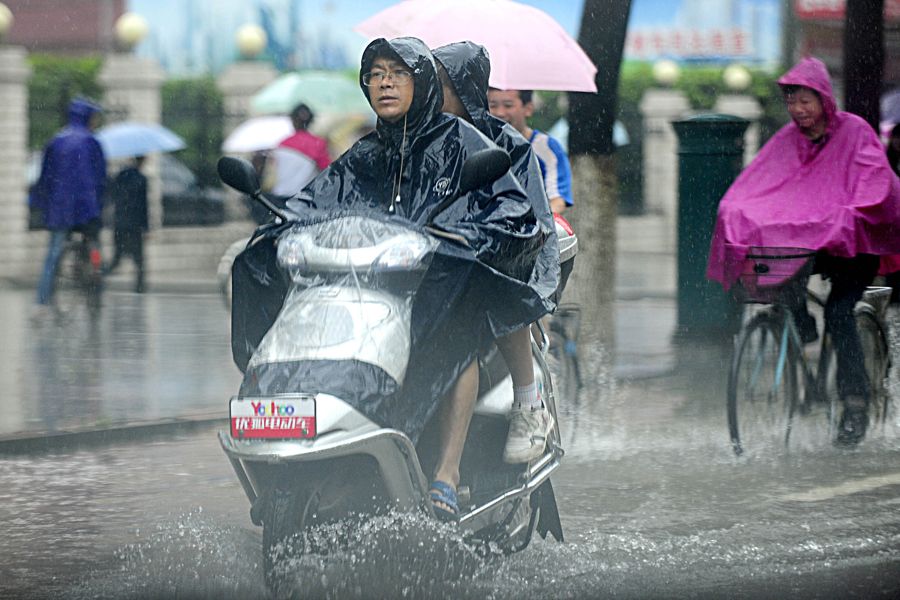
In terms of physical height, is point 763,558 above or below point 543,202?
below

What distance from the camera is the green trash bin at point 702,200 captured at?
492 inches

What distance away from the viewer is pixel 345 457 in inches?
181

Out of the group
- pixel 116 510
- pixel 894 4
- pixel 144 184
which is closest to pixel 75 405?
pixel 116 510

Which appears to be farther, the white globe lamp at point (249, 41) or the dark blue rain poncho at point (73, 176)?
the white globe lamp at point (249, 41)

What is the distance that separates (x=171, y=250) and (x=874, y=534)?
53.2 feet

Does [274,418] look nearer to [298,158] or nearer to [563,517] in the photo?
[563,517]

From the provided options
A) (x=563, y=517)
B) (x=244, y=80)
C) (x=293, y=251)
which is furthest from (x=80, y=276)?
(x=244, y=80)

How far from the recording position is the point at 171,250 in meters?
21.4

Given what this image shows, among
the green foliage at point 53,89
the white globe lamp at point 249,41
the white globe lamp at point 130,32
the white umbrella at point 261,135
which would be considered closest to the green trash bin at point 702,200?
the white umbrella at point 261,135

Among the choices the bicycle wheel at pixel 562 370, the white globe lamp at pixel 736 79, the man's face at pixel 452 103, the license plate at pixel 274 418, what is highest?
the man's face at pixel 452 103

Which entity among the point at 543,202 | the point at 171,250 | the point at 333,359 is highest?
the point at 543,202

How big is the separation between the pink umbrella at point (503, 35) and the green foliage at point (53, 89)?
38.7 ft

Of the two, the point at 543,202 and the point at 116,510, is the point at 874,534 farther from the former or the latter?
the point at 116,510

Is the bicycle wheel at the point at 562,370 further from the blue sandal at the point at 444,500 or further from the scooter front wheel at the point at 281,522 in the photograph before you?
the scooter front wheel at the point at 281,522
